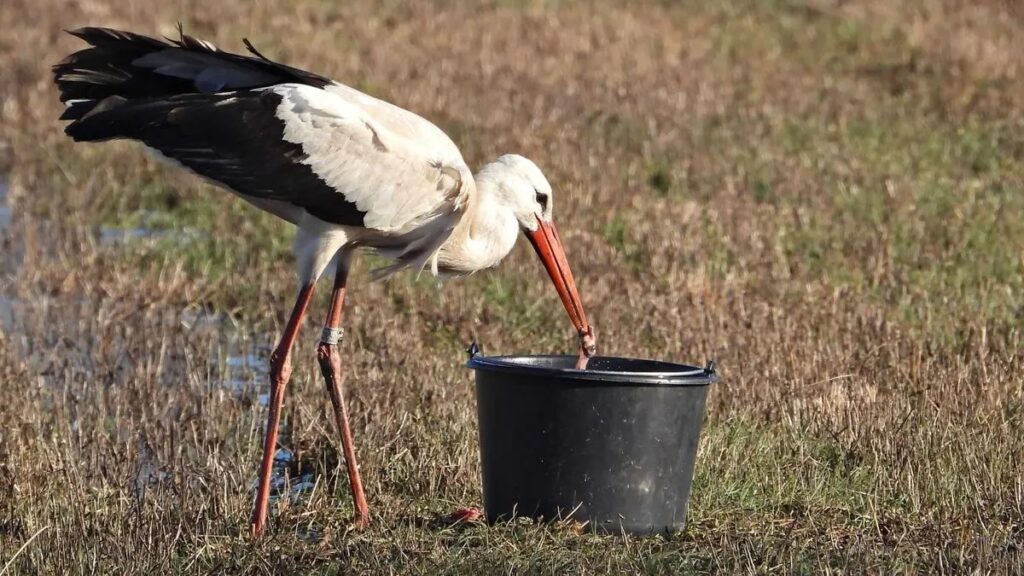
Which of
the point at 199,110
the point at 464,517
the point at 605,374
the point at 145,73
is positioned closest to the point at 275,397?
the point at 464,517

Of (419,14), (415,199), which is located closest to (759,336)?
(415,199)

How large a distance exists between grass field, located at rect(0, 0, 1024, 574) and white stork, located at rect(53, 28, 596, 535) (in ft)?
2.37

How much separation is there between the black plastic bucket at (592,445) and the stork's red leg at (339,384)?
1.63ft

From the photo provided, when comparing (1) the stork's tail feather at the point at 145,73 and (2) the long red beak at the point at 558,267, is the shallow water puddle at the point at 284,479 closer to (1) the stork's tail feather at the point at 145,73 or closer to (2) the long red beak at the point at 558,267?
(2) the long red beak at the point at 558,267

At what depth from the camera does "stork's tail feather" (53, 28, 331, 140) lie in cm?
628

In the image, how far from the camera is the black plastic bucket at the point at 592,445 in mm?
5633

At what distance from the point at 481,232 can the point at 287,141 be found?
84cm

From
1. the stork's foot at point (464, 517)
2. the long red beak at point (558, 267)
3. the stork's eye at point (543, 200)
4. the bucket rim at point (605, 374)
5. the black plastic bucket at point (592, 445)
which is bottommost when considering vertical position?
the stork's foot at point (464, 517)

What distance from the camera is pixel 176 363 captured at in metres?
8.23

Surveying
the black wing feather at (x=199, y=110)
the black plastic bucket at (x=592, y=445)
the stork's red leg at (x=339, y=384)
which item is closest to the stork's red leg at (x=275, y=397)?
the stork's red leg at (x=339, y=384)

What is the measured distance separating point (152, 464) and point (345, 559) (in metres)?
1.53

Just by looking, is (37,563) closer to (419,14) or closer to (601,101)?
(601,101)

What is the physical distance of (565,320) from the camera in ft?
30.2

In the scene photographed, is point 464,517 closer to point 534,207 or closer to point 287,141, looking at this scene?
point 534,207
